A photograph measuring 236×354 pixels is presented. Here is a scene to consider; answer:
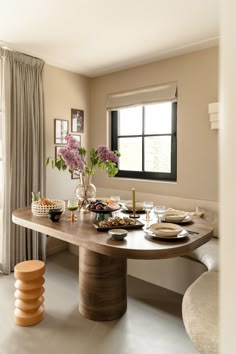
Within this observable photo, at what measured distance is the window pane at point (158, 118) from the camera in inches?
126

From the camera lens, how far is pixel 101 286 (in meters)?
2.03

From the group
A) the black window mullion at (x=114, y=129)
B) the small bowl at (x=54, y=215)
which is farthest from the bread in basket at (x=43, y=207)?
the black window mullion at (x=114, y=129)

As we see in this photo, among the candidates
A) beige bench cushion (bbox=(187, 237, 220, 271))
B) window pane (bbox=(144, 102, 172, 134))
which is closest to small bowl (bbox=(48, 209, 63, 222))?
beige bench cushion (bbox=(187, 237, 220, 271))

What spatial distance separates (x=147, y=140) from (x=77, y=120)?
1.05 metres

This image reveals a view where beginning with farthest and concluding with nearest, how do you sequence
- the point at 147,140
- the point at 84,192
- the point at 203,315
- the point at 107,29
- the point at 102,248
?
the point at 147,140 < the point at 107,29 < the point at 84,192 < the point at 102,248 < the point at 203,315

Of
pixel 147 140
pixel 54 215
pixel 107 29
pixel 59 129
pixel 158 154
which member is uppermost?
pixel 107 29

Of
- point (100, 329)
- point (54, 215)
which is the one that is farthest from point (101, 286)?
point (54, 215)

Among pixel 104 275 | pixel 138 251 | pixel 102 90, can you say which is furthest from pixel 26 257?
pixel 102 90

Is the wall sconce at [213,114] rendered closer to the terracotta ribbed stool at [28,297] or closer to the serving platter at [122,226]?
the serving platter at [122,226]

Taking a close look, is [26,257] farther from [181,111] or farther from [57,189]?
[181,111]

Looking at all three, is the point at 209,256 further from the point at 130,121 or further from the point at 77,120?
the point at 77,120

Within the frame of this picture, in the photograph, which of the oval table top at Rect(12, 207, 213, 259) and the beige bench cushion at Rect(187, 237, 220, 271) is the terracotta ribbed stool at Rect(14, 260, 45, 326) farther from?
the beige bench cushion at Rect(187, 237, 220, 271)

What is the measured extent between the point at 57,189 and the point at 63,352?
2064 mm

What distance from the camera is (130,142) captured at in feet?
11.8
